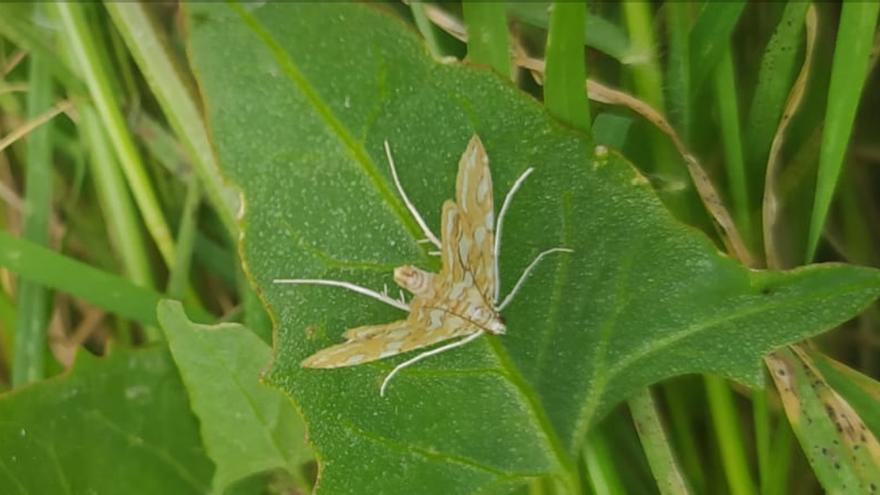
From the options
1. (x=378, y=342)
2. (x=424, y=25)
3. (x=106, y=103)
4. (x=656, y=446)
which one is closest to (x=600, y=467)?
(x=656, y=446)

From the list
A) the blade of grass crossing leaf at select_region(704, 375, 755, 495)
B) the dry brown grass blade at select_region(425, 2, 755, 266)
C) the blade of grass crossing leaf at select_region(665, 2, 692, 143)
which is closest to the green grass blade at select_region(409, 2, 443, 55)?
the dry brown grass blade at select_region(425, 2, 755, 266)

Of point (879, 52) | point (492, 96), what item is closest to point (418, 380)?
point (492, 96)

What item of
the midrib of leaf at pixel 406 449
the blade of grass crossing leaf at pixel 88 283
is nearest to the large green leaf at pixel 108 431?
the blade of grass crossing leaf at pixel 88 283

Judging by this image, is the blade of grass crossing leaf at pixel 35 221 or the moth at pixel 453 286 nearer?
the moth at pixel 453 286

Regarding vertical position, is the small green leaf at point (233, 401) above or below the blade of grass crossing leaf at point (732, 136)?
below

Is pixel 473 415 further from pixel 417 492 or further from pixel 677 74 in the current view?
pixel 677 74

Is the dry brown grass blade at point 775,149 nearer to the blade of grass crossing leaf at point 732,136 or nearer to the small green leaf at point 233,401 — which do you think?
the blade of grass crossing leaf at point 732,136

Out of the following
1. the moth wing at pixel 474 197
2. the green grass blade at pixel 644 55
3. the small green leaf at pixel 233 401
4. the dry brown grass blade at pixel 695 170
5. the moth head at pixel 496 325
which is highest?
the green grass blade at pixel 644 55
